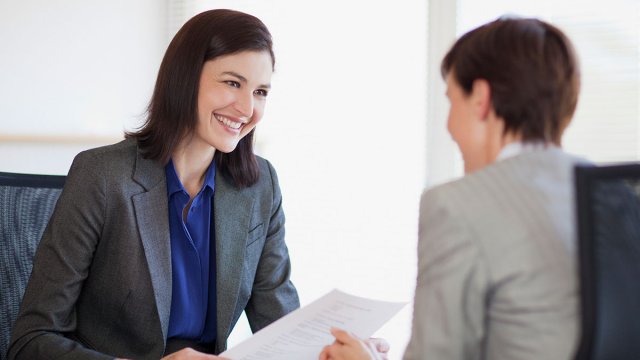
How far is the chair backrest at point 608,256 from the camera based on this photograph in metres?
0.82

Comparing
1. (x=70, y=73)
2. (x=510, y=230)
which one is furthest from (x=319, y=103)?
(x=510, y=230)

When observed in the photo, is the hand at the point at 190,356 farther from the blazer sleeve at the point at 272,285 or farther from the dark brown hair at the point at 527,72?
the dark brown hair at the point at 527,72

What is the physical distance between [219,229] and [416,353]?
0.85 metres

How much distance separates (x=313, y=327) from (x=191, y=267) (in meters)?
0.41

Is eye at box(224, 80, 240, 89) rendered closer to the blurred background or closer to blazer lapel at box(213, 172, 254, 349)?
blazer lapel at box(213, 172, 254, 349)

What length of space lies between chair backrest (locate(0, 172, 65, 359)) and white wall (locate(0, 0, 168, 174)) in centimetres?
159

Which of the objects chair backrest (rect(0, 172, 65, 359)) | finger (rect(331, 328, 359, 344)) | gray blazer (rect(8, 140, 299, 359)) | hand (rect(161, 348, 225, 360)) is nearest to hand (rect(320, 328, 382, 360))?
finger (rect(331, 328, 359, 344))

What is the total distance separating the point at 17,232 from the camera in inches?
65.7

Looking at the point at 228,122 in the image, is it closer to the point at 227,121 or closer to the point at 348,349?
the point at 227,121

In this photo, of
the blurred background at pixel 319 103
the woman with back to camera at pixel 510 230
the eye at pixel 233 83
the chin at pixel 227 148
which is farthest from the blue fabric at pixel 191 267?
the blurred background at pixel 319 103

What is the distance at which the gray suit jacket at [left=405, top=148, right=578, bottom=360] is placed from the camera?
884mm

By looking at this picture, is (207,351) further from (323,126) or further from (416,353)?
(323,126)

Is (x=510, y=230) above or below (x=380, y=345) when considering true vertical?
above

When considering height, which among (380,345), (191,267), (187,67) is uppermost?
(187,67)
